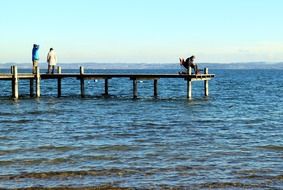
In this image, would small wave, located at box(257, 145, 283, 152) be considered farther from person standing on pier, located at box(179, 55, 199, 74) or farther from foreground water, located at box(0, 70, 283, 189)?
person standing on pier, located at box(179, 55, 199, 74)

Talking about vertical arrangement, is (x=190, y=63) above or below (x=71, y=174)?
above

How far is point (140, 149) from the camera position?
62.0 ft

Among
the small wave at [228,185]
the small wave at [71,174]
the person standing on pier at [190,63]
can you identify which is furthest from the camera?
the person standing on pier at [190,63]

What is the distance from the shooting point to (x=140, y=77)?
42.0m

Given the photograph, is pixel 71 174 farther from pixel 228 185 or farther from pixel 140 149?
pixel 140 149

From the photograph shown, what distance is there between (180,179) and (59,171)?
123 inches

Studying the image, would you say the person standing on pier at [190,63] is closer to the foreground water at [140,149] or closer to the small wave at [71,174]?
the foreground water at [140,149]

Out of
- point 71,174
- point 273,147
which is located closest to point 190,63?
point 273,147

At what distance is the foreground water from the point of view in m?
14.4

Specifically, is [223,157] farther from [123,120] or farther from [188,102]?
[188,102]

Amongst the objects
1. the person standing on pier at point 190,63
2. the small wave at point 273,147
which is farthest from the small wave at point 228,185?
the person standing on pier at point 190,63

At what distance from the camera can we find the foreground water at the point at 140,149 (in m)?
14.4

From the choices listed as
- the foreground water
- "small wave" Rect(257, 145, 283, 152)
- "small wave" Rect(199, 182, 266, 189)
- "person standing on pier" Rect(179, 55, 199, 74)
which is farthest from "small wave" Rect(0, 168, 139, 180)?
"person standing on pier" Rect(179, 55, 199, 74)

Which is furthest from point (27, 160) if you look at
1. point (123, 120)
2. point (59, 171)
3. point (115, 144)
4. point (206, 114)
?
point (206, 114)
